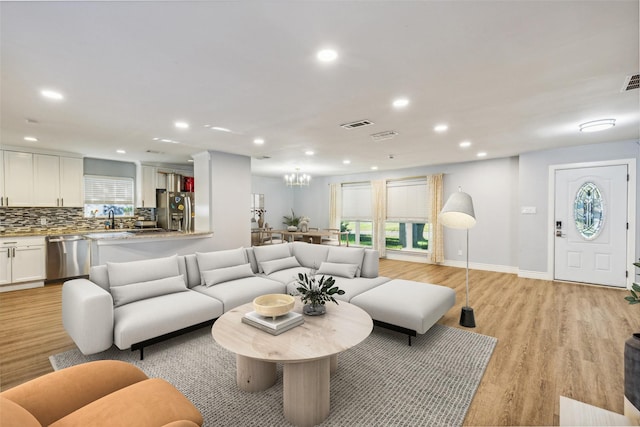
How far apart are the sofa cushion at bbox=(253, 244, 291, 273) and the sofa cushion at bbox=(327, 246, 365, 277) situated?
0.76 m

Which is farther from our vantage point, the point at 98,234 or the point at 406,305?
the point at 98,234

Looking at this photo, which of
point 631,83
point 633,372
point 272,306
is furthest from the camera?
point 631,83

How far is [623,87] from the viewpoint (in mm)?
2627

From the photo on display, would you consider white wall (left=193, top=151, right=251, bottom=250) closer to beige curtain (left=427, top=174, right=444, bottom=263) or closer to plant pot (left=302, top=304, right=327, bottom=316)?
plant pot (left=302, top=304, right=327, bottom=316)

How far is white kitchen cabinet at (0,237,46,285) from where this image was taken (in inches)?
185

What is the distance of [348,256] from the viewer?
4.12 m

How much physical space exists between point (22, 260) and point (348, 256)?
5555 mm

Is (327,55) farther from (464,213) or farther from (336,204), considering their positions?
(336,204)

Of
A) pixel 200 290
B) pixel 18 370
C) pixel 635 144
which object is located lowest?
pixel 18 370

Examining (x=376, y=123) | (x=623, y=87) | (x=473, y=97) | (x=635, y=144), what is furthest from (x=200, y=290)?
(x=635, y=144)

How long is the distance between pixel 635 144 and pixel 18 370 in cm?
841

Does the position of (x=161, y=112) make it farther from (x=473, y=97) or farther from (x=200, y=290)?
(x=473, y=97)

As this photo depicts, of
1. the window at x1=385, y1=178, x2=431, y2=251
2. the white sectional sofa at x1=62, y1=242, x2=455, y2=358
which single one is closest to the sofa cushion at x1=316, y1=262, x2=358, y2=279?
the white sectional sofa at x1=62, y1=242, x2=455, y2=358

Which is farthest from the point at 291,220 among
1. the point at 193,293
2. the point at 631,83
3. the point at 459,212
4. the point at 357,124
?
the point at 631,83
